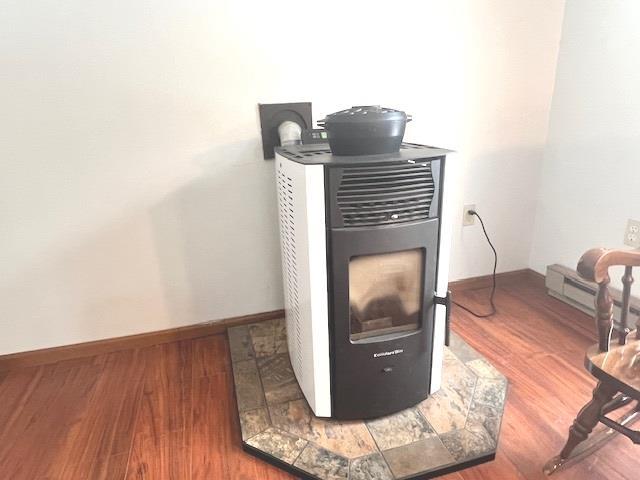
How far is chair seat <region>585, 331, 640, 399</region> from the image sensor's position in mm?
909

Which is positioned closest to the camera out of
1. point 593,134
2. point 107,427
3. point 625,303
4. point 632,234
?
point 625,303

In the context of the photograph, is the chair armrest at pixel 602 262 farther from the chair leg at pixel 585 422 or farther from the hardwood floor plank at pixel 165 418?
the hardwood floor plank at pixel 165 418

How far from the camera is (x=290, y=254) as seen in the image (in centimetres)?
125

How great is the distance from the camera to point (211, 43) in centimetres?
148

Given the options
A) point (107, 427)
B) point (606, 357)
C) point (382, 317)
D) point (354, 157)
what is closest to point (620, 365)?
point (606, 357)

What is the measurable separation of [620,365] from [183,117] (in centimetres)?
151

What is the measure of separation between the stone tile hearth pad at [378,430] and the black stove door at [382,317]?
0.07 meters

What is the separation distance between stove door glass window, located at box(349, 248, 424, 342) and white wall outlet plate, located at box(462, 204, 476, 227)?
3.06 ft

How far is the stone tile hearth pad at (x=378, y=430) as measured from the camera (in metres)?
1.10

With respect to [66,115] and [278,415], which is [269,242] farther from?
[66,115]

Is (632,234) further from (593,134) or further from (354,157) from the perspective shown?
(354,157)

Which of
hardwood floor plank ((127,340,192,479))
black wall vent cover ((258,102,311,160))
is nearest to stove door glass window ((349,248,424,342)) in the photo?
hardwood floor plank ((127,340,192,479))

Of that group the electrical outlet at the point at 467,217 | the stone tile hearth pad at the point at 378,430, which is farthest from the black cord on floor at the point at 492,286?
the stone tile hearth pad at the point at 378,430

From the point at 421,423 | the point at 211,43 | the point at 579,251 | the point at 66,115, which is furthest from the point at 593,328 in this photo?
the point at 66,115
